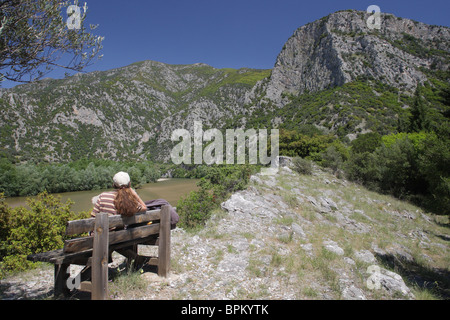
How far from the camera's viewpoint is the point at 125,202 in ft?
12.8

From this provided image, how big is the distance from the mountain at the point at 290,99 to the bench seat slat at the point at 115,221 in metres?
46.1

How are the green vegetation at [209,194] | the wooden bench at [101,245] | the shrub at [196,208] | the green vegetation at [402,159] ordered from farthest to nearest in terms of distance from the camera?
the green vegetation at [402,159], the green vegetation at [209,194], the shrub at [196,208], the wooden bench at [101,245]

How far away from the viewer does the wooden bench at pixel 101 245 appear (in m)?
3.38

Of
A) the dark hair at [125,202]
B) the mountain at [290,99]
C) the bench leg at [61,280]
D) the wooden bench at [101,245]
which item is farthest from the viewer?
the mountain at [290,99]

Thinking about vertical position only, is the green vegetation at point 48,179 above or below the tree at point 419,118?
below

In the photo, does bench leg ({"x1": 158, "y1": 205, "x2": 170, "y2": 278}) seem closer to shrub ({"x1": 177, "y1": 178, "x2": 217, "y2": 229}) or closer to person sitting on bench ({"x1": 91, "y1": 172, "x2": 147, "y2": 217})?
person sitting on bench ({"x1": 91, "y1": 172, "x2": 147, "y2": 217})

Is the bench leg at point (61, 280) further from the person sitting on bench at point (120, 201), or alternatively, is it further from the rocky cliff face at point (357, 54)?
the rocky cliff face at point (357, 54)

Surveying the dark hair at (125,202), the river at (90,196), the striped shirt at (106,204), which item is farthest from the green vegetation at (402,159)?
the river at (90,196)

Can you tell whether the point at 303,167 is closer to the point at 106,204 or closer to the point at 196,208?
the point at 196,208

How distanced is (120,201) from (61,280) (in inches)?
59.5

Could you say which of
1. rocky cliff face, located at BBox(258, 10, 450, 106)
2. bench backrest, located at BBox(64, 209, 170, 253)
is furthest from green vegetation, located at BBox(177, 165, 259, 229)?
rocky cliff face, located at BBox(258, 10, 450, 106)

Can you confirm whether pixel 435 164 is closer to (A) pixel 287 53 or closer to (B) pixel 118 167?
(B) pixel 118 167

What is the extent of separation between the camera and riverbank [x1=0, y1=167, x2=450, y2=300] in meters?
4.43

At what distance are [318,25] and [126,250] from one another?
323ft
